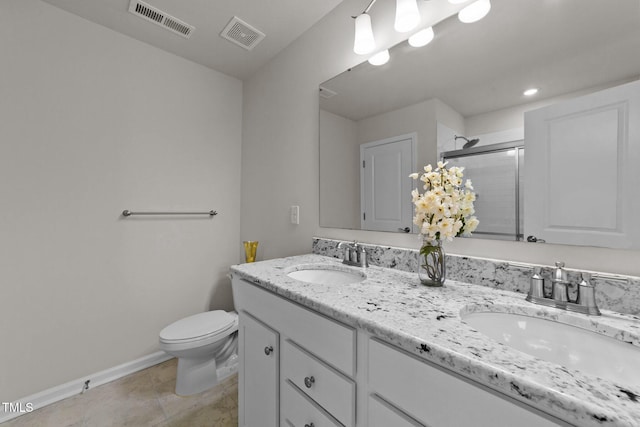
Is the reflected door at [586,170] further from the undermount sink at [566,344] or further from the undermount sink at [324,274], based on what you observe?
the undermount sink at [324,274]

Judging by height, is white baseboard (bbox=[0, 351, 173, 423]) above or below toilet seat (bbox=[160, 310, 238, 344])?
below

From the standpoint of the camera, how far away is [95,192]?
1691 mm

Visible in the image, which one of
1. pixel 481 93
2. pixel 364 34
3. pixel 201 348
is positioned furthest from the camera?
pixel 201 348

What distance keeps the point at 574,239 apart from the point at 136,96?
2.48 metres

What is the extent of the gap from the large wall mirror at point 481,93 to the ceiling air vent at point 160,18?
1.16 m

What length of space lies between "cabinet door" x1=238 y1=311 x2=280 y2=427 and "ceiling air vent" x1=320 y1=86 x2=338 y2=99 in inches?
49.8

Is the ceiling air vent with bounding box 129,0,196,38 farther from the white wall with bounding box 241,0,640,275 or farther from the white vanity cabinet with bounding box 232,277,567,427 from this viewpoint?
the white vanity cabinet with bounding box 232,277,567,427

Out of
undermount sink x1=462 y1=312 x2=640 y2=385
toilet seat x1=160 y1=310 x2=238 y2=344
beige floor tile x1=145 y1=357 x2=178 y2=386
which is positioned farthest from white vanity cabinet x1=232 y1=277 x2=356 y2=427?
beige floor tile x1=145 y1=357 x2=178 y2=386

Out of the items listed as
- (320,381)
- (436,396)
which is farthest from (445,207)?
(320,381)

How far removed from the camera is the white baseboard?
1451 millimetres

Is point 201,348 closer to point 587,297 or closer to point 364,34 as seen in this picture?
point 587,297

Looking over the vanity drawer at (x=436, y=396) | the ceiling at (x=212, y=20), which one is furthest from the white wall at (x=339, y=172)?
the vanity drawer at (x=436, y=396)

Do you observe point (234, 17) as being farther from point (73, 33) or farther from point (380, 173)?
point (380, 173)

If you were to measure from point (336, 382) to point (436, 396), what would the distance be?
294mm
